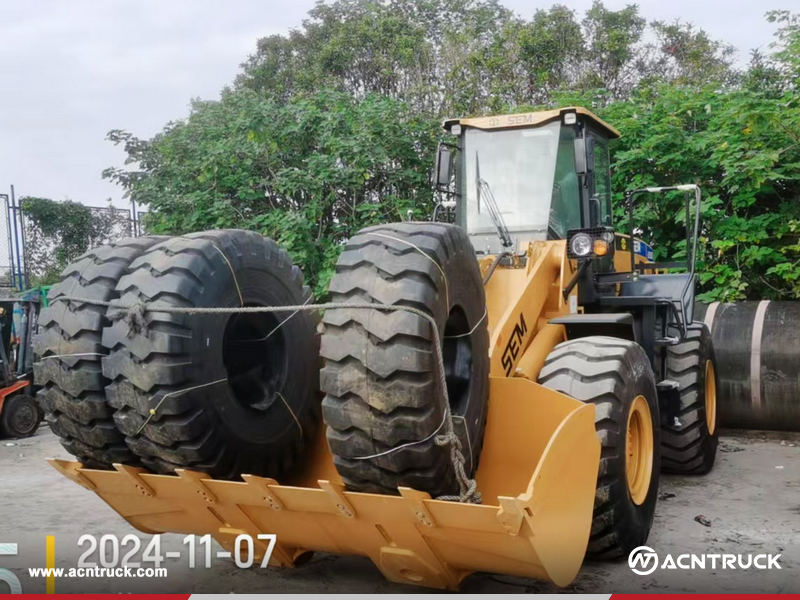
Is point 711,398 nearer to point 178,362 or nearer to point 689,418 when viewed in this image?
point 689,418

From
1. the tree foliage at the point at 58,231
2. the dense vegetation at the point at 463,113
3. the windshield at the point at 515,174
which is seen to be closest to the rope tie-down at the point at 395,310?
the windshield at the point at 515,174

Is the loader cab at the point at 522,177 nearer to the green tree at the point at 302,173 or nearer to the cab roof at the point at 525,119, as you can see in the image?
the cab roof at the point at 525,119

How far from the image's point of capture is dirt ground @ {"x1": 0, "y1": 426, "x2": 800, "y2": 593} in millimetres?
4402

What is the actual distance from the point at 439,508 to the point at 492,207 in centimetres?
335

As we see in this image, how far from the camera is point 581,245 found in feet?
18.2

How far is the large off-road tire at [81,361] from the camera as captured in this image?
386 cm

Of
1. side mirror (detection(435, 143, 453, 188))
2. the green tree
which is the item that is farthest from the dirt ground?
the green tree

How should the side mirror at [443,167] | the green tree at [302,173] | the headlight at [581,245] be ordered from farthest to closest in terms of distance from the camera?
1. the green tree at [302,173]
2. the side mirror at [443,167]
3. the headlight at [581,245]

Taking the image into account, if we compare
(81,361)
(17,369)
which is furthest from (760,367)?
(17,369)

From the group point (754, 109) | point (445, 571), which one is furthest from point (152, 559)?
point (754, 109)

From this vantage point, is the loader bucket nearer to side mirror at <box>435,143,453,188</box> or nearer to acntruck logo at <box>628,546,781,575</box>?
acntruck logo at <box>628,546,781,575</box>

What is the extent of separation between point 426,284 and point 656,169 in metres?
8.41

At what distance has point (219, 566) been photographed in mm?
4812

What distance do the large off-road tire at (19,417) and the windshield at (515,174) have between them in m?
7.82
